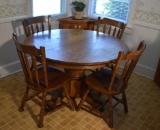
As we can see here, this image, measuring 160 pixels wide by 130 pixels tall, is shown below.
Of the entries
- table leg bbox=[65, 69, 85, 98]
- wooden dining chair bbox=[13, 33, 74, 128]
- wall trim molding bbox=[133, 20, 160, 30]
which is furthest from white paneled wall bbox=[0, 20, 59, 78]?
wall trim molding bbox=[133, 20, 160, 30]

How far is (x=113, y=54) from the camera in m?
2.08

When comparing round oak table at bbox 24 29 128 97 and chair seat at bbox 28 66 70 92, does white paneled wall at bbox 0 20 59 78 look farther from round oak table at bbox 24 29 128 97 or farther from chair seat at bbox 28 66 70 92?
chair seat at bbox 28 66 70 92

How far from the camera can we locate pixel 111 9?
3543 millimetres

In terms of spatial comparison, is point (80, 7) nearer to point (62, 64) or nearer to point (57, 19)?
point (57, 19)

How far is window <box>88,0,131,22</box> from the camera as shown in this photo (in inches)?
133

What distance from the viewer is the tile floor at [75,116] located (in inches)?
83.7

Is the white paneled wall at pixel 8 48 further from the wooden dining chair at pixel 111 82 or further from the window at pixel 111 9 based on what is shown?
the window at pixel 111 9

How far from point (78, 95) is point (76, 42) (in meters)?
0.68

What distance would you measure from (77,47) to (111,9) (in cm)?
164

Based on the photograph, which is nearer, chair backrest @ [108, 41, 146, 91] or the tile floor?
chair backrest @ [108, 41, 146, 91]

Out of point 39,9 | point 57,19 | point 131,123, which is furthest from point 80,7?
point 131,123

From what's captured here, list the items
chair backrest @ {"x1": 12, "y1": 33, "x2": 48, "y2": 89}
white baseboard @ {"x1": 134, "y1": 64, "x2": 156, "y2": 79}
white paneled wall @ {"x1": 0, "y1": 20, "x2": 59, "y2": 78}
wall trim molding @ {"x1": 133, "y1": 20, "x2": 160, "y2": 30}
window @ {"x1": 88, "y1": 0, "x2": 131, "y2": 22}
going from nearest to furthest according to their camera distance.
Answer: chair backrest @ {"x1": 12, "y1": 33, "x2": 48, "y2": 89} < white paneled wall @ {"x1": 0, "y1": 20, "x2": 59, "y2": 78} < wall trim molding @ {"x1": 133, "y1": 20, "x2": 160, "y2": 30} < white baseboard @ {"x1": 134, "y1": 64, "x2": 156, "y2": 79} < window @ {"x1": 88, "y1": 0, "x2": 131, "y2": 22}

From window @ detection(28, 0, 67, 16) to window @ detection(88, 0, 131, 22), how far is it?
0.51 m

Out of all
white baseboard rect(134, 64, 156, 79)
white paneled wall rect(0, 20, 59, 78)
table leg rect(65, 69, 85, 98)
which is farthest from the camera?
white baseboard rect(134, 64, 156, 79)
